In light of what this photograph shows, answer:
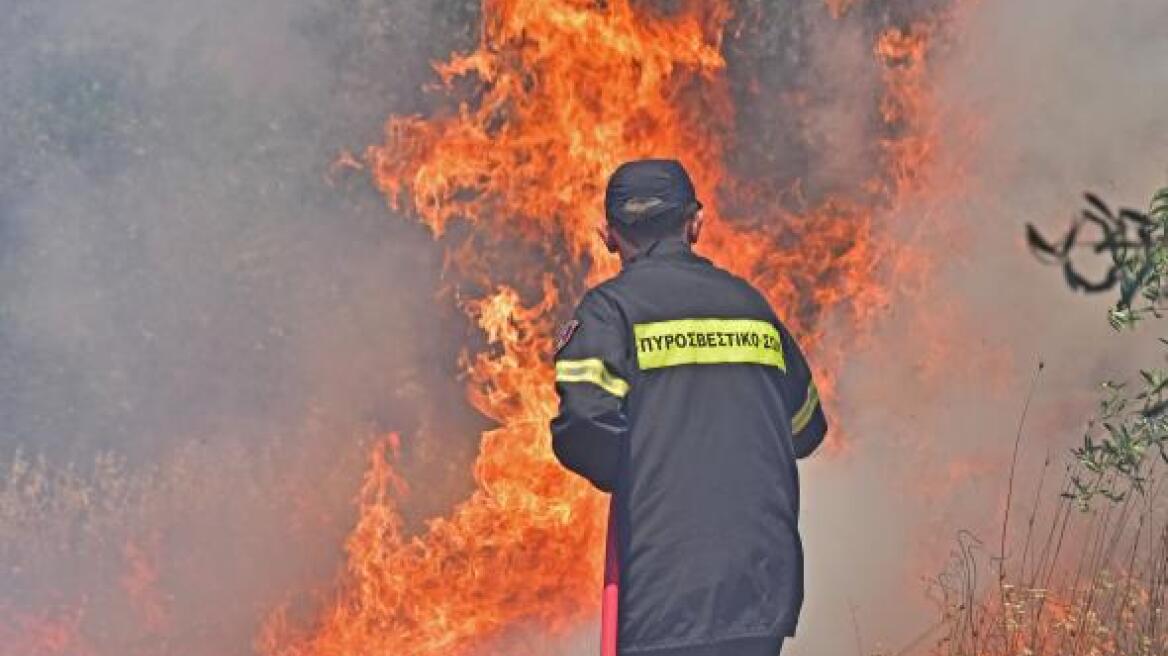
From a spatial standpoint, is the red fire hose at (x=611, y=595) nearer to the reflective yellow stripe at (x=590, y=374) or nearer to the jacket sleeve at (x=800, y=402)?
the reflective yellow stripe at (x=590, y=374)

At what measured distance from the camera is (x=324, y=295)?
13.3 metres

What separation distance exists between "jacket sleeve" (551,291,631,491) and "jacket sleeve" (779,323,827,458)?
1.68ft

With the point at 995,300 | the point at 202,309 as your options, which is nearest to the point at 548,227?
the point at 995,300

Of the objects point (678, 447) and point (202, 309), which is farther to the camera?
point (202, 309)

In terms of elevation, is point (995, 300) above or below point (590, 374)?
above

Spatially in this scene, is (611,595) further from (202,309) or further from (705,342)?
(202,309)

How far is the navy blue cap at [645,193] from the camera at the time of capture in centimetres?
425

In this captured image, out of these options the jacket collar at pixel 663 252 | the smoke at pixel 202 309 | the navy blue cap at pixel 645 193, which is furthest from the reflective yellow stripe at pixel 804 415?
the smoke at pixel 202 309

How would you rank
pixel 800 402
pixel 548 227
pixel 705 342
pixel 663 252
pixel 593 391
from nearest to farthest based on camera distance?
pixel 593 391 < pixel 705 342 < pixel 663 252 < pixel 800 402 < pixel 548 227

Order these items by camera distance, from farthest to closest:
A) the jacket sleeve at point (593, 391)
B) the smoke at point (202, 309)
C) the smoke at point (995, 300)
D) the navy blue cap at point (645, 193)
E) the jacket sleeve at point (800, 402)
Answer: the smoke at point (202, 309)
the smoke at point (995, 300)
the jacket sleeve at point (800, 402)
the navy blue cap at point (645, 193)
the jacket sleeve at point (593, 391)

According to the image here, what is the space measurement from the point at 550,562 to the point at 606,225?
341 cm

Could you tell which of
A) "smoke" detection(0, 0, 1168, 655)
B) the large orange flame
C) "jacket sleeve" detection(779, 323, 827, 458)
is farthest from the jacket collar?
"smoke" detection(0, 0, 1168, 655)

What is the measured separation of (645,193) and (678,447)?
2.06ft

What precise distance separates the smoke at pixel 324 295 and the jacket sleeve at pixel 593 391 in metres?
3.81
